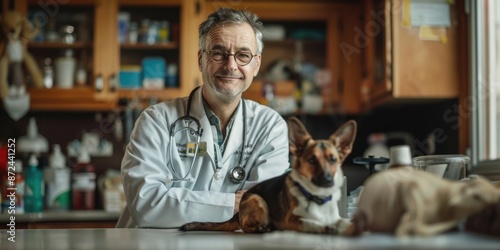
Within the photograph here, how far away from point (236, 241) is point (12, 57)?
2.68 m

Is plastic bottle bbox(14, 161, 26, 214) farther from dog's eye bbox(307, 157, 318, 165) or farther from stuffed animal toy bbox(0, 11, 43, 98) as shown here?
dog's eye bbox(307, 157, 318, 165)

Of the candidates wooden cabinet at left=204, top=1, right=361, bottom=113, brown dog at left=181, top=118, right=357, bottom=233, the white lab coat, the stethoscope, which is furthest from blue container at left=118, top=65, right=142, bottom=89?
brown dog at left=181, top=118, right=357, bottom=233

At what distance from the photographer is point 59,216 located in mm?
2988

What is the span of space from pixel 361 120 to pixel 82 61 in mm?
1578

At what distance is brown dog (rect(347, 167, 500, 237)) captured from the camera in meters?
0.87

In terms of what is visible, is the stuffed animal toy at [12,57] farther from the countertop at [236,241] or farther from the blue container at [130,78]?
the countertop at [236,241]

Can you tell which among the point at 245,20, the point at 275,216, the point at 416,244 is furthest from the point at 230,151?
the point at 416,244

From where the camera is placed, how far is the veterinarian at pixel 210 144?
5.04 ft

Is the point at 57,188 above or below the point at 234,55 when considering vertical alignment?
below

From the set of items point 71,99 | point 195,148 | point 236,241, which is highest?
point 71,99

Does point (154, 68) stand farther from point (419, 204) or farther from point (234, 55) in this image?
point (419, 204)

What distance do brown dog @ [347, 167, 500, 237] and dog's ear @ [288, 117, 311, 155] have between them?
0.12m

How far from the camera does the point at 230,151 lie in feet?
5.67

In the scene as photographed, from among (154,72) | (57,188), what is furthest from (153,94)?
(57,188)
